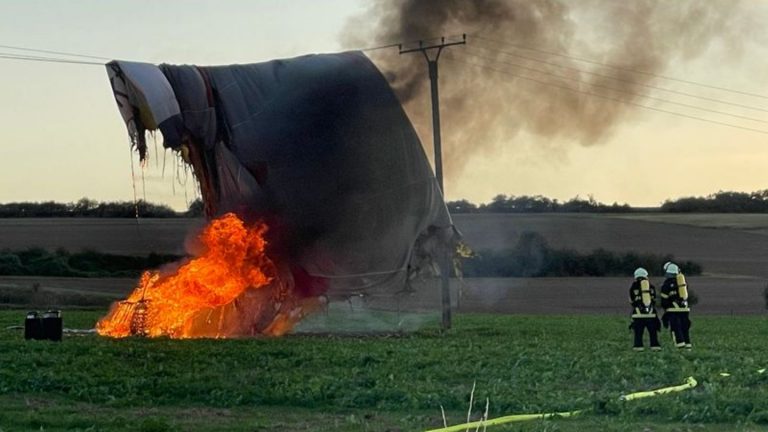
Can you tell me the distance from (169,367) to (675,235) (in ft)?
184

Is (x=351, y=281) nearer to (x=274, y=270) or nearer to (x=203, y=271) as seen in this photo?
(x=274, y=270)

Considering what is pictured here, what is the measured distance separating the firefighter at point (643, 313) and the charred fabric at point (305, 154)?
6.69 metres

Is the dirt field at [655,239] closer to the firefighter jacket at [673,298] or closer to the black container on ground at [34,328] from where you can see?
the firefighter jacket at [673,298]

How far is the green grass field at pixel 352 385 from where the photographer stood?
552 inches

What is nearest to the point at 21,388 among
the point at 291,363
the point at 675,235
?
the point at 291,363

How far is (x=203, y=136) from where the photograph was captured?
28.1 meters

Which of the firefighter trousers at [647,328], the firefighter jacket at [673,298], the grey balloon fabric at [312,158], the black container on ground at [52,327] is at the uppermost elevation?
the grey balloon fabric at [312,158]

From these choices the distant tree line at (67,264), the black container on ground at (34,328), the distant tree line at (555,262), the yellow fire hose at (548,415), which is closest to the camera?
the yellow fire hose at (548,415)

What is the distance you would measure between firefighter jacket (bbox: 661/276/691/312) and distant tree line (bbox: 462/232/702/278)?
128ft

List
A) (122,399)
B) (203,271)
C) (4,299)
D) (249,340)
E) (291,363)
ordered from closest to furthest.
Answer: (122,399) → (291,363) → (249,340) → (203,271) → (4,299)

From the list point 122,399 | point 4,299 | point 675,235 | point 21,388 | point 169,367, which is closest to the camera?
point 122,399

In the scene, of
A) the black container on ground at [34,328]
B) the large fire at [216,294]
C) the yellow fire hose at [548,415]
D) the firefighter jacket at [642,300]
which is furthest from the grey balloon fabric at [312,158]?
the yellow fire hose at [548,415]

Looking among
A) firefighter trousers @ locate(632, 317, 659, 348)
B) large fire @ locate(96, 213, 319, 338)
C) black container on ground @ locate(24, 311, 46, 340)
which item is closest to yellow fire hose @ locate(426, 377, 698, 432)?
firefighter trousers @ locate(632, 317, 659, 348)

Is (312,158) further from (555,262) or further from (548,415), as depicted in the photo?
(555,262)
